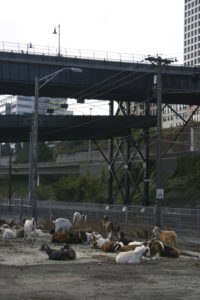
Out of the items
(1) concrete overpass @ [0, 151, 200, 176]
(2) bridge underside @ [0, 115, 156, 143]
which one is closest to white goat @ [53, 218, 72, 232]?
(2) bridge underside @ [0, 115, 156, 143]

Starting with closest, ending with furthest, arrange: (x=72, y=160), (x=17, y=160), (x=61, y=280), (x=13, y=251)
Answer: (x=61, y=280)
(x=13, y=251)
(x=72, y=160)
(x=17, y=160)

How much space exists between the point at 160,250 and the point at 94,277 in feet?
19.7

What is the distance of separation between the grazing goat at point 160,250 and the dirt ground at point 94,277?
289mm

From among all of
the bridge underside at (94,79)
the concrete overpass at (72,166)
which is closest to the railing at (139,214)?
the bridge underside at (94,79)

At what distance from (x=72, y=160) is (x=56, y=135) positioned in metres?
40.0

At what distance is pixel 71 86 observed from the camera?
66.0 metres

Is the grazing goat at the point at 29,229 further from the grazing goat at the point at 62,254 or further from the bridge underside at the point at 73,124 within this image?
the bridge underside at the point at 73,124

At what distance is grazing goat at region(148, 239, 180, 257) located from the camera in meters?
20.8

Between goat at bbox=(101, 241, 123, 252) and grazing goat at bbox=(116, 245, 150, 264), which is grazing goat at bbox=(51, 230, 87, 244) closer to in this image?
goat at bbox=(101, 241, 123, 252)

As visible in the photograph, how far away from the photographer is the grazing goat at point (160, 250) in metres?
20.8

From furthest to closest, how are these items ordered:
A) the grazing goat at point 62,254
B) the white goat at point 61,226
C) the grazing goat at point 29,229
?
the white goat at point 61,226 < the grazing goat at point 29,229 < the grazing goat at point 62,254

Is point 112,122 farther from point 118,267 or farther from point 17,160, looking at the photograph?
point 17,160

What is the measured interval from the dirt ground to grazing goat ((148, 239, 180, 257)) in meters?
0.29

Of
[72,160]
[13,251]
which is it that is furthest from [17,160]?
[13,251]
